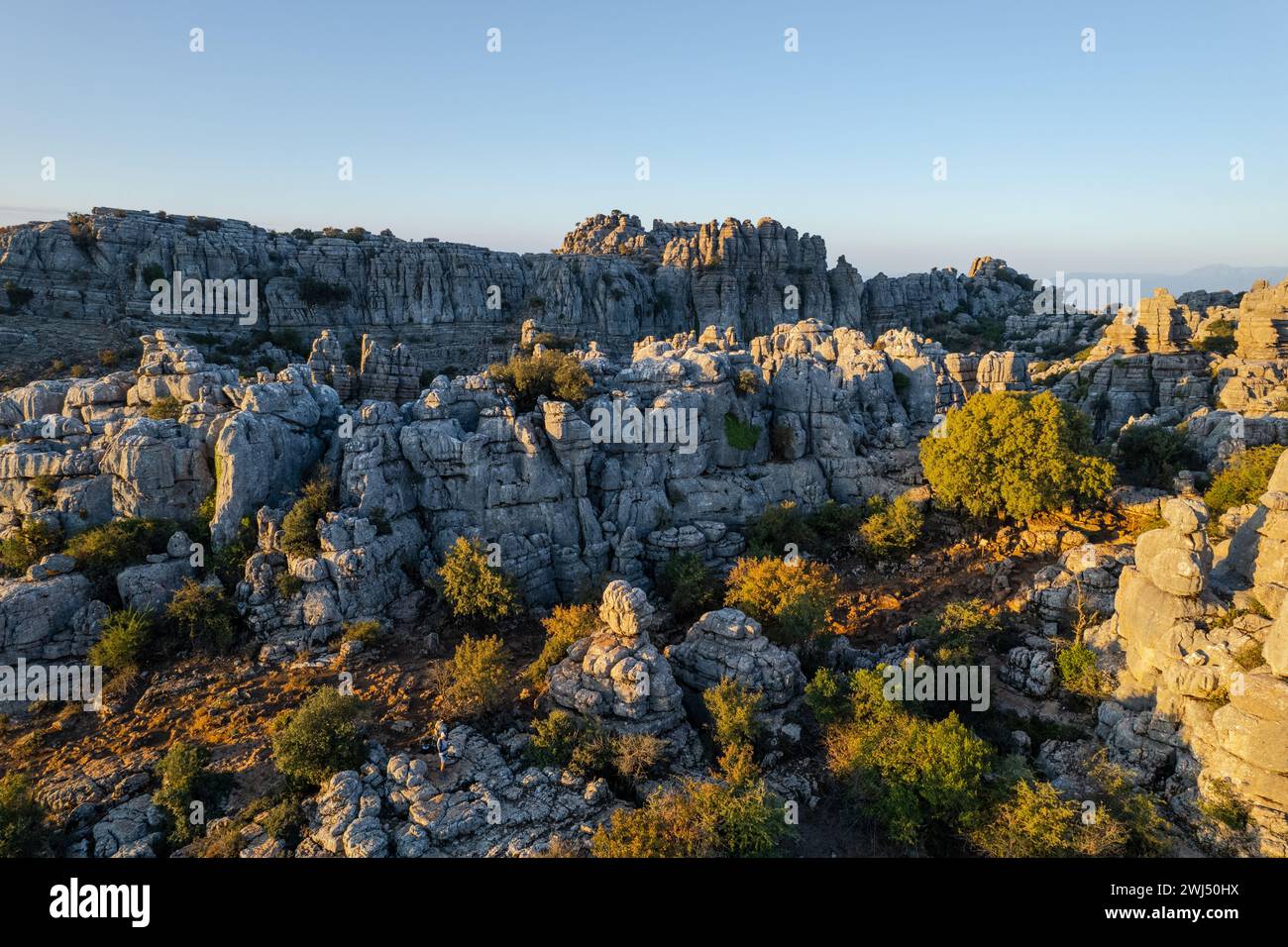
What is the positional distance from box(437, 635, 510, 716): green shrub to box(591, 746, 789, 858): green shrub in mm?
5210

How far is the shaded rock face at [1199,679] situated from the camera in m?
12.9

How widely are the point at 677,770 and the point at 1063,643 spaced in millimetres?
11964

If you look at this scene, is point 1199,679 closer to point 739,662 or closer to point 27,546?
point 739,662

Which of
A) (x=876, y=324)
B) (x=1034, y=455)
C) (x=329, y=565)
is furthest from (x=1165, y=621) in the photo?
(x=876, y=324)

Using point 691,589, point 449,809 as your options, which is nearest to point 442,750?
point 449,809

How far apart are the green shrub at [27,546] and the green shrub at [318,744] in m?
12.4

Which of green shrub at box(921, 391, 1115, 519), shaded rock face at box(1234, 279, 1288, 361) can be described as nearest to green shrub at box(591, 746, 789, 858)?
green shrub at box(921, 391, 1115, 519)

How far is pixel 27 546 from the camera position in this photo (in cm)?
2152

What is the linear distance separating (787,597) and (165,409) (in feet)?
78.3

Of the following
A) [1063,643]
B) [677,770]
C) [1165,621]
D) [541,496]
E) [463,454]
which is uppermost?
[463,454]

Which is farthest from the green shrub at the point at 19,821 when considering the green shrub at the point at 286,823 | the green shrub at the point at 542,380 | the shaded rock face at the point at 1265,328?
the shaded rock face at the point at 1265,328

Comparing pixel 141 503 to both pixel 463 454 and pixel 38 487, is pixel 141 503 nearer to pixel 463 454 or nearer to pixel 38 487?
pixel 38 487

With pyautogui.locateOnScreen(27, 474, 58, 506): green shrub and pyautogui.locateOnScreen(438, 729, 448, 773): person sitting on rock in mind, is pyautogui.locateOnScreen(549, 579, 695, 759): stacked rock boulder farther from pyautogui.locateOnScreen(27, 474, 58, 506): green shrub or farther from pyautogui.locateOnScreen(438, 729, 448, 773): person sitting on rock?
pyautogui.locateOnScreen(27, 474, 58, 506): green shrub

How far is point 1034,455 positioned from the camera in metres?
25.4
